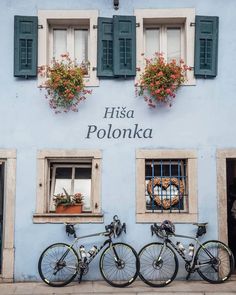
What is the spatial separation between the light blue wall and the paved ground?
971 millimetres

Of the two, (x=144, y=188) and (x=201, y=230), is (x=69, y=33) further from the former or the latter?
(x=201, y=230)

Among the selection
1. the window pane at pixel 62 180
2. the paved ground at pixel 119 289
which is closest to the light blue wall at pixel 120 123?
the window pane at pixel 62 180

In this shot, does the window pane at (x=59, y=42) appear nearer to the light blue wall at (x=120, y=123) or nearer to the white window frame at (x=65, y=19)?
the white window frame at (x=65, y=19)

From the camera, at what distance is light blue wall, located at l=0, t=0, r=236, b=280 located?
388 inches

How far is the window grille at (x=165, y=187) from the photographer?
32.9 ft

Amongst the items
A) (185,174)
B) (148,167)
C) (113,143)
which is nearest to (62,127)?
(113,143)

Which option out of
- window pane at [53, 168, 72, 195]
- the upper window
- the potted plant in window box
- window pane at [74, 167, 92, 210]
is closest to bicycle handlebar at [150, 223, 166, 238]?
window pane at [74, 167, 92, 210]

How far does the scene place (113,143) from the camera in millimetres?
9969

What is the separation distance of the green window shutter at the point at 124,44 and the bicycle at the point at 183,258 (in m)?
3.18

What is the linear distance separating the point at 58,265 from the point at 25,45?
14.4 ft

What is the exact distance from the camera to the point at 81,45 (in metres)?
10.4

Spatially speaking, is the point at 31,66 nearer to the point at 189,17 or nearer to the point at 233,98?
the point at 189,17

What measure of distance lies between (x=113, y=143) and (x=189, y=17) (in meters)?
2.99

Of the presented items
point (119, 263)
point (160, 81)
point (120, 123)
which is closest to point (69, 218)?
point (119, 263)
